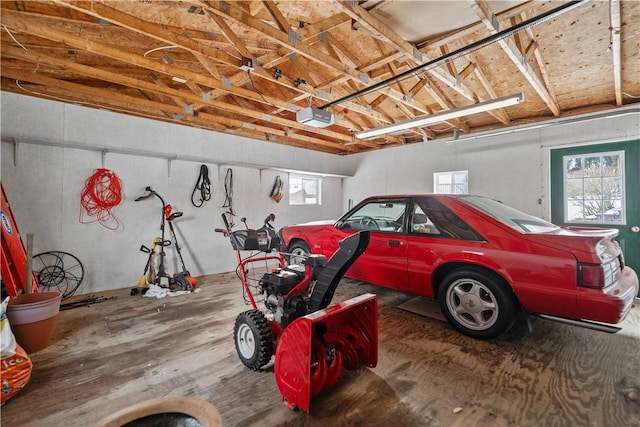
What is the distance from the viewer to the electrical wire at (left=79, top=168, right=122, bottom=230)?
13.3 feet

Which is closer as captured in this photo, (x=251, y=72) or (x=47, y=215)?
(x=251, y=72)

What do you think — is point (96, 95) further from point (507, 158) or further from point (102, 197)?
point (507, 158)

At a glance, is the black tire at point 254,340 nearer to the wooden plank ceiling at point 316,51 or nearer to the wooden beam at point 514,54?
the wooden plank ceiling at point 316,51

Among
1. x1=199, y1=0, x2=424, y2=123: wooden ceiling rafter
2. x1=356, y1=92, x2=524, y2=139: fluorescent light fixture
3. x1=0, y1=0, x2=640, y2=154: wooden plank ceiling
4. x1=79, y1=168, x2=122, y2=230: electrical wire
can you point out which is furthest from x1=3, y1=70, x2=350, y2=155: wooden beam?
x1=199, y1=0, x2=424, y2=123: wooden ceiling rafter

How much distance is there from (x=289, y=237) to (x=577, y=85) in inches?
179

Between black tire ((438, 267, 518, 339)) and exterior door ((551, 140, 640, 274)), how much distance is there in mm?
2923

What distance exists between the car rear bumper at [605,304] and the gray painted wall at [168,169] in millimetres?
2853

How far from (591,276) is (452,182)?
380 cm

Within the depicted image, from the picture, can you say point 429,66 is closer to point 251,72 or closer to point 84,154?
point 251,72

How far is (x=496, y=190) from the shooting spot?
16.6 feet

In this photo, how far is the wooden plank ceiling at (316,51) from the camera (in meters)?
2.41

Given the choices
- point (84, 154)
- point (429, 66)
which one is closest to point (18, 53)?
point (84, 154)

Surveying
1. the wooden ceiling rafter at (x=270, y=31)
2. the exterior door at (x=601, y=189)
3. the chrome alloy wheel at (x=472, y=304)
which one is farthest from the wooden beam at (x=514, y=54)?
the chrome alloy wheel at (x=472, y=304)

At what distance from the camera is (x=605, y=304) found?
6.71 feet
